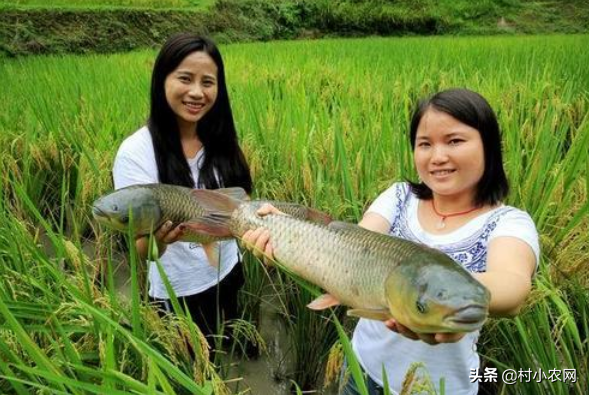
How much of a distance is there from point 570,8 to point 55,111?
17.6 metres

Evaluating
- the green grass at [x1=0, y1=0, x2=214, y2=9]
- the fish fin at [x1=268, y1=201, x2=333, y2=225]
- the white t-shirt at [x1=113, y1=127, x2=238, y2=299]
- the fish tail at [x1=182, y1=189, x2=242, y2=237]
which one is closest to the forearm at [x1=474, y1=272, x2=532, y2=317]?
the fish fin at [x1=268, y1=201, x2=333, y2=225]

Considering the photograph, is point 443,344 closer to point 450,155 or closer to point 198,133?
point 450,155

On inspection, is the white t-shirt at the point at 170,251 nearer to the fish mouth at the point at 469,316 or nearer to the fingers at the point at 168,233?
the fingers at the point at 168,233

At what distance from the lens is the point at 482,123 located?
1051 mm

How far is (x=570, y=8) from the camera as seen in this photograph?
53.9ft

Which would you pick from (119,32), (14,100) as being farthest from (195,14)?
(14,100)

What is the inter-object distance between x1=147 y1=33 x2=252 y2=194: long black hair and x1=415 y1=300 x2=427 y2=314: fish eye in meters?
0.94

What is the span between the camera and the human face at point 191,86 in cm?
148

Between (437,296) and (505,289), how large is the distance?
23 centimetres

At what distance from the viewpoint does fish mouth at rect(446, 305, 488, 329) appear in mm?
675

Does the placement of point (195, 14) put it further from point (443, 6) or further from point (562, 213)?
point (562, 213)


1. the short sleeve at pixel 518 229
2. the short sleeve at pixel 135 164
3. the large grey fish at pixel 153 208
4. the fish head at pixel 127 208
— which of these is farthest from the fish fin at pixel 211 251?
the short sleeve at pixel 518 229

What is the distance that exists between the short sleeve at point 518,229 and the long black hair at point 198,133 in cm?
85

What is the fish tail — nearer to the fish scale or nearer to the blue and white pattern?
the fish scale
